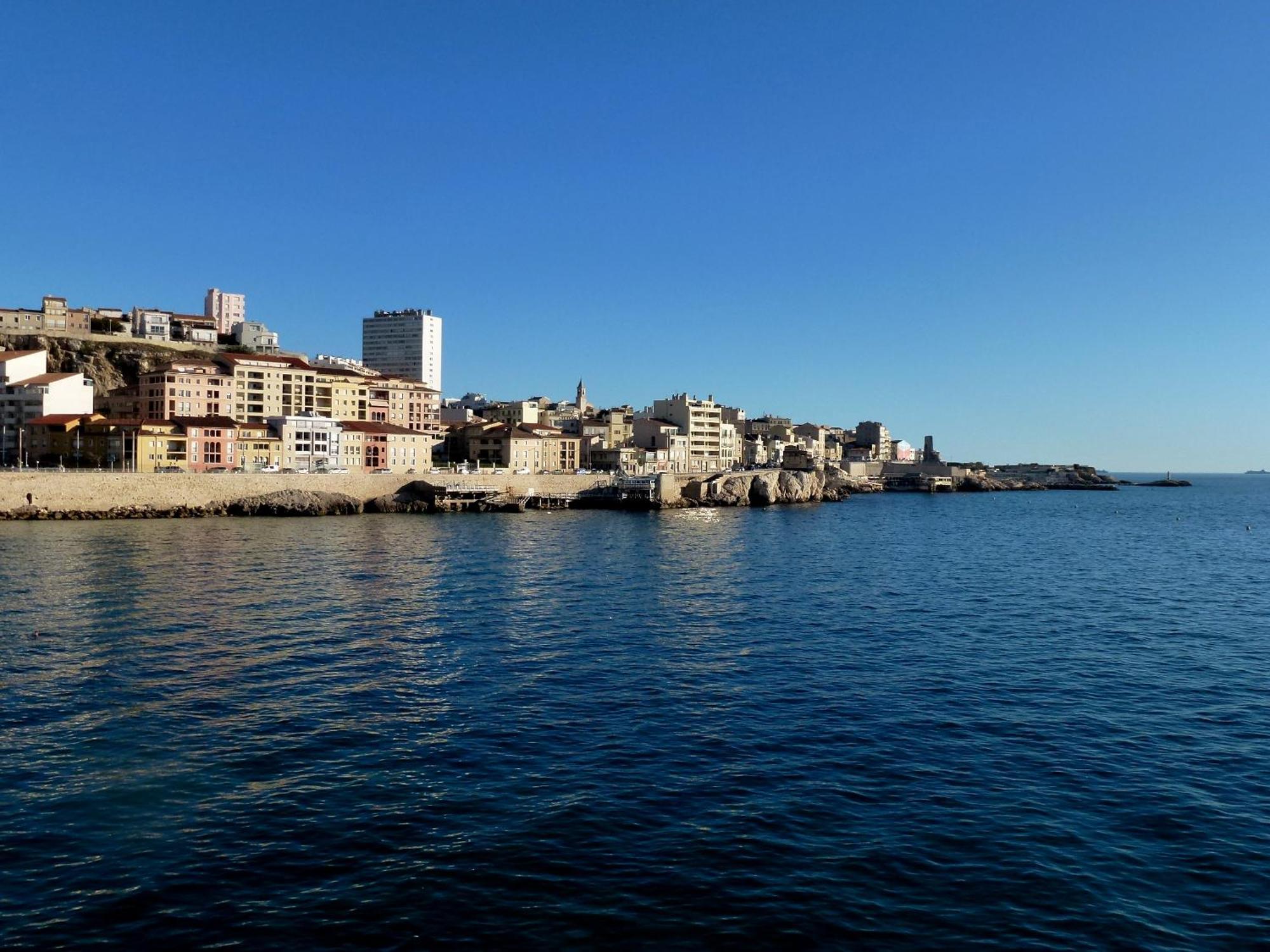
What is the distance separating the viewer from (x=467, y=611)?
42.0 metres

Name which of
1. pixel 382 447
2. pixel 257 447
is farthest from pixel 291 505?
pixel 382 447

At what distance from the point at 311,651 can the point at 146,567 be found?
28.4 meters

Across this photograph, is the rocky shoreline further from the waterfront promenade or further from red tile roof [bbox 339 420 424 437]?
red tile roof [bbox 339 420 424 437]

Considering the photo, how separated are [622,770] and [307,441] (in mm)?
116176

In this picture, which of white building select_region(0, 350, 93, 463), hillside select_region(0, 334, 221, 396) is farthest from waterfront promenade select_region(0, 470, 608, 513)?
hillside select_region(0, 334, 221, 396)

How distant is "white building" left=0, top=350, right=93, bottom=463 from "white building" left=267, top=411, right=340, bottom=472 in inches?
1071

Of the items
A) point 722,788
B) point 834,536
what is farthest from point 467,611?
point 834,536

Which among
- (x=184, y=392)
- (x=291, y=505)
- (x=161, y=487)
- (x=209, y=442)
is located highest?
(x=184, y=392)

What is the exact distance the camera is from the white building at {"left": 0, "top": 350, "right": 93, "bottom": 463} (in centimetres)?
11844

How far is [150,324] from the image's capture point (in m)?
176

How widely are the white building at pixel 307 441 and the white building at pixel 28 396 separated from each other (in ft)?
89.2

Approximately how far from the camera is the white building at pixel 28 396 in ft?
389

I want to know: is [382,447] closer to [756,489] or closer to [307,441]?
[307,441]

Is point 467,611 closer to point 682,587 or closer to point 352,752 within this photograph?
point 682,587
